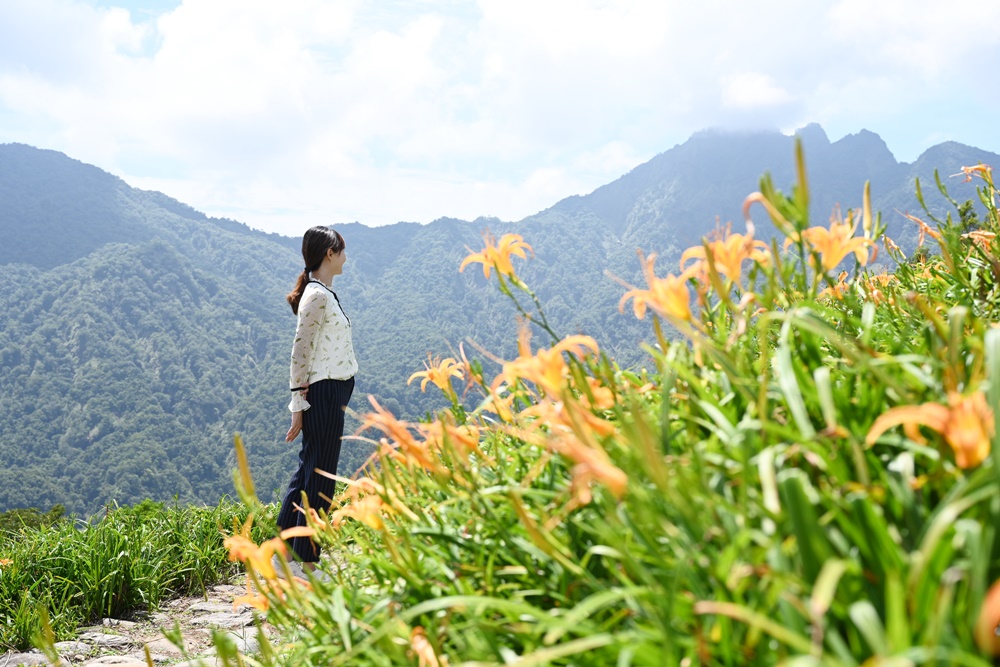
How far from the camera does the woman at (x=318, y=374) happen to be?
11.0ft

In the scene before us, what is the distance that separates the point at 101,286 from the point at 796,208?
115m

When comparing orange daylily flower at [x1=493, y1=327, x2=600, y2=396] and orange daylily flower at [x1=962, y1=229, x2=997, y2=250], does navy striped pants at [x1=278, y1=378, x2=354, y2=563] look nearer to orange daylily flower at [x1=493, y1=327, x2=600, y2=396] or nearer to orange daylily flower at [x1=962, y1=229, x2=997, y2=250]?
orange daylily flower at [x1=493, y1=327, x2=600, y2=396]

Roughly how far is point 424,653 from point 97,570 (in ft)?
9.47

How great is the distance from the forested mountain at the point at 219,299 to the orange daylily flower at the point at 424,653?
4484cm

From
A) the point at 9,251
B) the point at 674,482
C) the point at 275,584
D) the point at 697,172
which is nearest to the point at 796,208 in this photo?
the point at 674,482

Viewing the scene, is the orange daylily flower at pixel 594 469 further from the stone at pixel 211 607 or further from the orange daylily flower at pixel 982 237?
the stone at pixel 211 607

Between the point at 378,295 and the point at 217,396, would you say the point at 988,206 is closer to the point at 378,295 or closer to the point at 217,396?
the point at 217,396

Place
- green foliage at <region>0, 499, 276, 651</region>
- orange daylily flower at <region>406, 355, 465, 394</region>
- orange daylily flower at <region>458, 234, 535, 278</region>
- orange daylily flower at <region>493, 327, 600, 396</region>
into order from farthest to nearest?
green foliage at <region>0, 499, 276, 651</region> → orange daylily flower at <region>406, 355, 465, 394</region> → orange daylily flower at <region>458, 234, 535, 278</region> → orange daylily flower at <region>493, 327, 600, 396</region>

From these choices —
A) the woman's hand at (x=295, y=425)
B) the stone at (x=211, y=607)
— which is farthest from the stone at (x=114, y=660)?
the woman's hand at (x=295, y=425)

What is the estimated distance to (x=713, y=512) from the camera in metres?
0.75

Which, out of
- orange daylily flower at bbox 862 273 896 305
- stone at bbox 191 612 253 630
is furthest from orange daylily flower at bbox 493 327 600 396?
stone at bbox 191 612 253 630

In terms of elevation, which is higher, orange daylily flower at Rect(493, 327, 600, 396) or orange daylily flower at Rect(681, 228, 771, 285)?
orange daylily flower at Rect(681, 228, 771, 285)

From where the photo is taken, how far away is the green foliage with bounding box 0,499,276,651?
2992mm

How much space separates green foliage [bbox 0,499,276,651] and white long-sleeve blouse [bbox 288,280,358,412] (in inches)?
29.2
